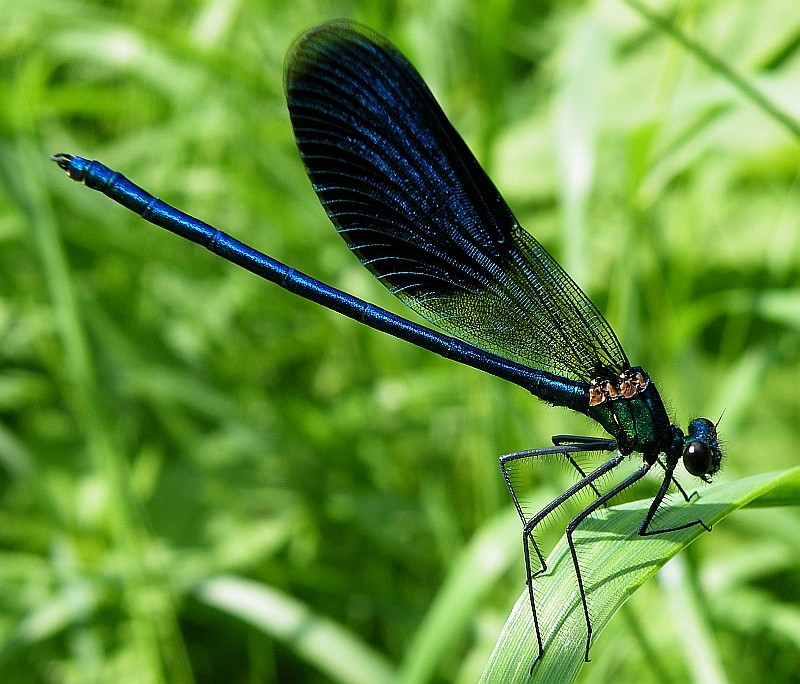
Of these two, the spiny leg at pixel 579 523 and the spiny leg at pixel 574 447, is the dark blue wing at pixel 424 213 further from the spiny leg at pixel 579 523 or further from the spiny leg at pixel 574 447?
the spiny leg at pixel 579 523

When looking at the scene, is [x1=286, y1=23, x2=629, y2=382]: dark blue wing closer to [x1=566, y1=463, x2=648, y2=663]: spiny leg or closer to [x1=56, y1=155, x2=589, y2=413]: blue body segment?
[x1=56, y1=155, x2=589, y2=413]: blue body segment

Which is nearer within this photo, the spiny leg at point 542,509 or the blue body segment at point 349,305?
the spiny leg at point 542,509

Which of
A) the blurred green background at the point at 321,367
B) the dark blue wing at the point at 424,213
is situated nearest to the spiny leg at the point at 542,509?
the dark blue wing at the point at 424,213

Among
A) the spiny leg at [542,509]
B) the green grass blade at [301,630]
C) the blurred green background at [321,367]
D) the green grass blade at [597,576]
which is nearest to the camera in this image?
the green grass blade at [597,576]

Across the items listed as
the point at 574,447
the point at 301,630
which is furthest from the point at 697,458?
the point at 301,630

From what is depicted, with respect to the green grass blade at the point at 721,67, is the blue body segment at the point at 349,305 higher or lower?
lower

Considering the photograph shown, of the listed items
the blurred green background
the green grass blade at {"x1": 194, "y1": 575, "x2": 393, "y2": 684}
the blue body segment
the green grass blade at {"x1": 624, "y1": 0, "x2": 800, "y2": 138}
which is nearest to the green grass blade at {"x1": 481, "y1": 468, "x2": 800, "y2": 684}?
the blue body segment
